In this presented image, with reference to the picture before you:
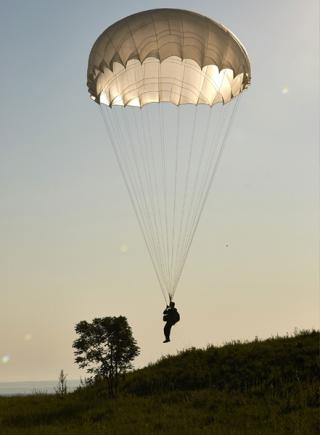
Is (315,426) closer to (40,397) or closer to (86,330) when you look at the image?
(86,330)

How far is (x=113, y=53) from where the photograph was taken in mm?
20125

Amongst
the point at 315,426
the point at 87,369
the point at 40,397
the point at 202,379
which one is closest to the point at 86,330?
the point at 87,369

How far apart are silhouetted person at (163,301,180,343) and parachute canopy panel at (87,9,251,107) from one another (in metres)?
7.90

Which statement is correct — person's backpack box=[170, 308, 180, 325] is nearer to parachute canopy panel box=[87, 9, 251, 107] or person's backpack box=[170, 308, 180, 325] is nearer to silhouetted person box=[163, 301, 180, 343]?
silhouetted person box=[163, 301, 180, 343]

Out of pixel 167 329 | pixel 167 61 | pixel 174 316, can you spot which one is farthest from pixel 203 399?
pixel 167 61

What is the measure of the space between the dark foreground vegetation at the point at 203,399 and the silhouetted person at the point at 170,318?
267cm

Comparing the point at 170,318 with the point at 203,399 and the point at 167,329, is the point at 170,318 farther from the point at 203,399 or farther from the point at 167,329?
the point at 203,399

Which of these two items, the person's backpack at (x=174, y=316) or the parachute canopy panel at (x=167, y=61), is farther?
the parachute canopy panel at (x=167, y=61)

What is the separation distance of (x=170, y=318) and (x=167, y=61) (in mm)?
9588

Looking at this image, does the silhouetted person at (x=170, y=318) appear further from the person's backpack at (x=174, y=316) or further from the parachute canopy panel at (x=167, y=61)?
the parachute canopy panel at (x=167, y=61)

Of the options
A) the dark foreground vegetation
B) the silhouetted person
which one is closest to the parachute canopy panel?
the silhouetted person

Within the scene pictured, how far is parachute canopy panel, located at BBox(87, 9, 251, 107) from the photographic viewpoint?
20062 millimetres

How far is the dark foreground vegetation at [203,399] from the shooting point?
17922 millimetres

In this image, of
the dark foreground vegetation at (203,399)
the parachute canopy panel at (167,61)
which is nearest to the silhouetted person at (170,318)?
the dark foreground vegetation at (203,399)
